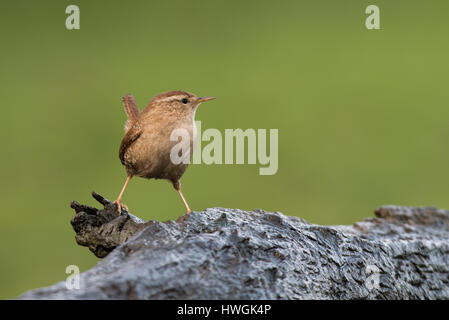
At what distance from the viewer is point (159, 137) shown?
3699mm

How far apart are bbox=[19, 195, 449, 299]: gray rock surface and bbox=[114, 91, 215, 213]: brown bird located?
2.51 ft

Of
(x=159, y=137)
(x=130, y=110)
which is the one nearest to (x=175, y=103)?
(x=159, y=137)

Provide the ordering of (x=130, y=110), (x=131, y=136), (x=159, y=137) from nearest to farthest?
1. (x=159, y=137)
2. (x=131, y=136)
3. (x=130, y=110)

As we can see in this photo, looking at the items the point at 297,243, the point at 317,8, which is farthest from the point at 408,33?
the point at 297,243

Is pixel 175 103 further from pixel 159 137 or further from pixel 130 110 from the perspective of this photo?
pixel 130 110

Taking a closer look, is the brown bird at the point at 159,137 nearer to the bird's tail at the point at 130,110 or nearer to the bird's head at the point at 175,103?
the bird's head at the point at 175,103

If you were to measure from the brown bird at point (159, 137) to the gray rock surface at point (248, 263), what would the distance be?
0.77 metres

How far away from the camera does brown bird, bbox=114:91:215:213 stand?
3.67 metres

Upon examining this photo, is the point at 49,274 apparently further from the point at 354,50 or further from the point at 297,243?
the point at 354,50

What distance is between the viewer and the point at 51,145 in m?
7.83

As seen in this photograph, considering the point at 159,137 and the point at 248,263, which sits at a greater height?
the point at 159,137

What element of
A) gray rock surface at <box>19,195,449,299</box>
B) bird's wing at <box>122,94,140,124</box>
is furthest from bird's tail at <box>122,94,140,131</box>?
gray rock surface at <box>19,195,449,299</box>

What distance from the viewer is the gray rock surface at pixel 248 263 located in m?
2.13

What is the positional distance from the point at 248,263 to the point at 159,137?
1.52m
